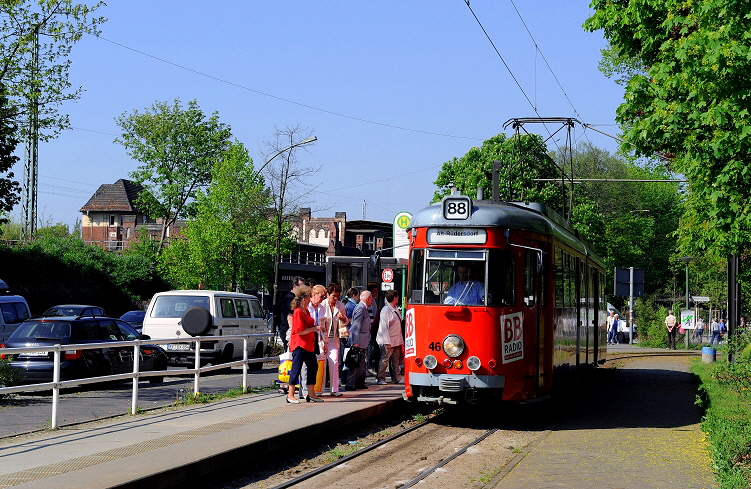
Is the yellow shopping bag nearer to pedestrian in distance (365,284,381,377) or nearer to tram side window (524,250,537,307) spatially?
pedestrian in distance (365,284,381,377)

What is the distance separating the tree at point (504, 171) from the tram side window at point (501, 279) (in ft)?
133

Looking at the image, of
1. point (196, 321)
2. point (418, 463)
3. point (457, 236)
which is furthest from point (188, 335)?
point (418, 463)

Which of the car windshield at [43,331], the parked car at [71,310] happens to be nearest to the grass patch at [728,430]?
the car windshield at [43,331]

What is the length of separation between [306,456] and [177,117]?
63580 millimetres

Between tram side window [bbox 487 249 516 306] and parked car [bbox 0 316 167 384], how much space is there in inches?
274

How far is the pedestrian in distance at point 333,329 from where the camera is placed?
50.9 ft

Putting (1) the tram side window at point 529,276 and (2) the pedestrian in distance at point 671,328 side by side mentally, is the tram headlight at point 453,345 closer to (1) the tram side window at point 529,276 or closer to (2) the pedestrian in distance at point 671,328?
(1) the tram side window at point 529,276

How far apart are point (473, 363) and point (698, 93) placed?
471cm

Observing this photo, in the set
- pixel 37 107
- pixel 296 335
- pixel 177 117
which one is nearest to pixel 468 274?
pixel 296 335

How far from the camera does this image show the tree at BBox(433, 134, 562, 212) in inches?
2174

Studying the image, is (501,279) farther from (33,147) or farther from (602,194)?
(602,194)

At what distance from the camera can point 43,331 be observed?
18.9 metres

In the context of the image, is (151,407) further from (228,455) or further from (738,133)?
(738,133)

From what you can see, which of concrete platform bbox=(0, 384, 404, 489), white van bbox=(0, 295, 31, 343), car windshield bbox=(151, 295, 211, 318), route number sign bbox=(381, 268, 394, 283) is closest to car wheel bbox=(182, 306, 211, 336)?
concrete platform bbox=(0, 384, 404, 489)
